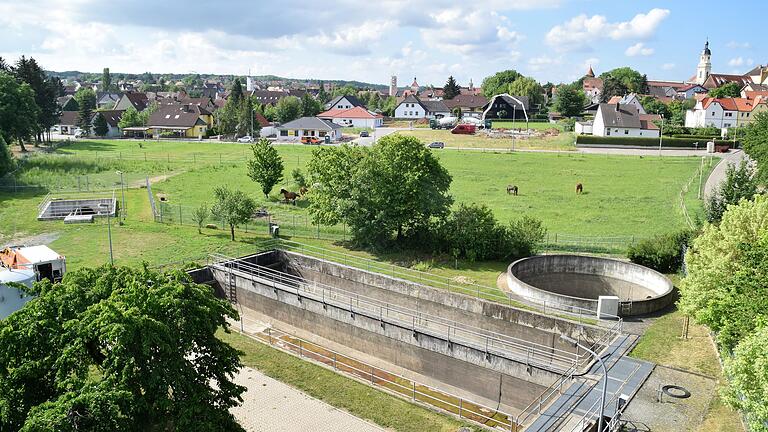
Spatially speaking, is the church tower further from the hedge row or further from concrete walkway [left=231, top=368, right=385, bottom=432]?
concrete walkway [left=231, top=368, right=385, bottom=432]

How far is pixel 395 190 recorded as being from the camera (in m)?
33.1

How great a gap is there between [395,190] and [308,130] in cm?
6024

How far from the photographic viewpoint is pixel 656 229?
120 feet

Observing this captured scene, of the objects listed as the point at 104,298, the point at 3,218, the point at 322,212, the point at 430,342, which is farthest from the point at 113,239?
the point at 104,298

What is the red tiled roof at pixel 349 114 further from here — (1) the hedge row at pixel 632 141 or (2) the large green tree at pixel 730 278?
(2) the large green tree at pixel 730 278

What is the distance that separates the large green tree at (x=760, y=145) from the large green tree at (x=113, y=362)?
40.3 m

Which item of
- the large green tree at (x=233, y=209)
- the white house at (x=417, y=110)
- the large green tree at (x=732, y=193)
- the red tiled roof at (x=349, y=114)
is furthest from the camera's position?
the white house at (x=417, y=110)

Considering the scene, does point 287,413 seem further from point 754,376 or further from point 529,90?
point 529,90

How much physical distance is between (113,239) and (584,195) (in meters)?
34.9

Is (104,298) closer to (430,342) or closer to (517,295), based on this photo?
(430,342)

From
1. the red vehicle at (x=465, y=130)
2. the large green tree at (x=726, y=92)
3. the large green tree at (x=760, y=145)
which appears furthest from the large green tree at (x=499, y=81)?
the large green tree at (x=760, y=145)

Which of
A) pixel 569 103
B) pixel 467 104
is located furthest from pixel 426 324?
pixel 467 104

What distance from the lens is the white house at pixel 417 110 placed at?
12531 cm

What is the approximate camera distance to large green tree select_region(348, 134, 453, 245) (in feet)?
108
